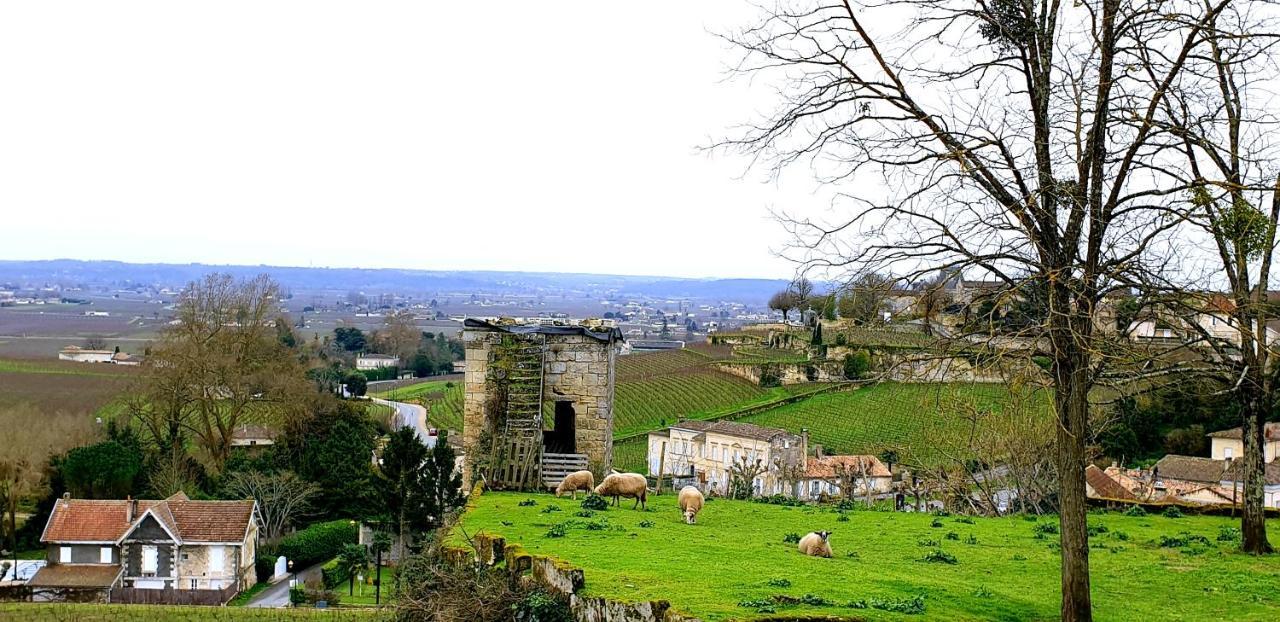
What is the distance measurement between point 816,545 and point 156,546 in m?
32.0

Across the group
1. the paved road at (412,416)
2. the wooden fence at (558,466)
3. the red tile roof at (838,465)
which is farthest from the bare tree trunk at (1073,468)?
the paved road at (412,416)

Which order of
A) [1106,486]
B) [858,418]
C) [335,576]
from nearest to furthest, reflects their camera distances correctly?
[1106,486], [335,576], [858,418]

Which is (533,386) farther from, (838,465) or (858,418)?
(858,418)

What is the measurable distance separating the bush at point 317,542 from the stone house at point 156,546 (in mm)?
2733

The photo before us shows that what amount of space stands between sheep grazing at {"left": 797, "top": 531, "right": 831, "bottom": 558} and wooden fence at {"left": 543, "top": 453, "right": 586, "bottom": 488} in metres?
6.78

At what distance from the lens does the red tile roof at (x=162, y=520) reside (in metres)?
37.8

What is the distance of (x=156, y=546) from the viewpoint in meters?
37.9

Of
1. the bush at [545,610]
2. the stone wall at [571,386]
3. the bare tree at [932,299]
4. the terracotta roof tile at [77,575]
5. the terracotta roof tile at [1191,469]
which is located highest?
the bare tree at [932,299]

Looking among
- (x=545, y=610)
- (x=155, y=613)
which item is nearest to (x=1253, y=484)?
(x=545, y=610)

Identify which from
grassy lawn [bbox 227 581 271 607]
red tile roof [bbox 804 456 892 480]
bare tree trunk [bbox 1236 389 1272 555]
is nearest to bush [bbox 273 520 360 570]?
grassy lawn [bbox 227 581 271 607]

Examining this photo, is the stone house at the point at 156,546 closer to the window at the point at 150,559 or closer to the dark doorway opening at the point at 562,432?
the window at the point at 150,559

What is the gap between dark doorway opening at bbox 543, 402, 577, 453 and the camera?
847 inches

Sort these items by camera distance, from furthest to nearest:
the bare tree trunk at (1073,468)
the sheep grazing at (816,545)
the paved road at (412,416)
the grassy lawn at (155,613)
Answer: the paved road at (412,416) < the grassy lawn at (155,613) < the sheep grazing at (816,545) < the bare tree trunk at (1073,468)

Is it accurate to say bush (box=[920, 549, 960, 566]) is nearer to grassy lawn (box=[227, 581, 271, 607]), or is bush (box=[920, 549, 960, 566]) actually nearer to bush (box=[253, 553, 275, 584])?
grassy lawn (box=[227, 581, 271, 607])
